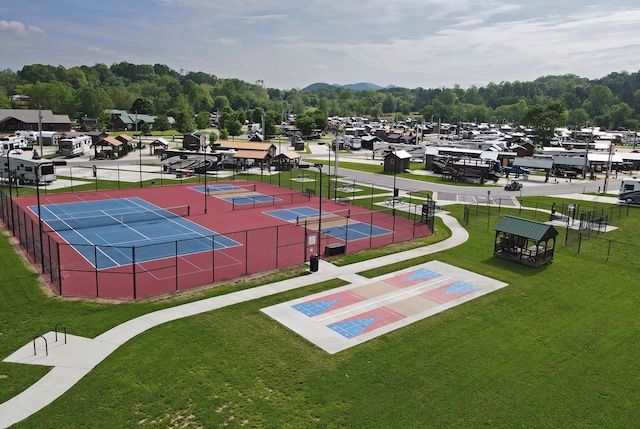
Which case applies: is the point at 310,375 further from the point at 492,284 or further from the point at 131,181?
the point at 131,181

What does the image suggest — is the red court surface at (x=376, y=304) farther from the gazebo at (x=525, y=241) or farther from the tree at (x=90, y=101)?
the tree at (x=90, y=101)

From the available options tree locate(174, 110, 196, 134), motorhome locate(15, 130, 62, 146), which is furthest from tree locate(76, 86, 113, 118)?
motorhome locate(15, 130, 62, 146)

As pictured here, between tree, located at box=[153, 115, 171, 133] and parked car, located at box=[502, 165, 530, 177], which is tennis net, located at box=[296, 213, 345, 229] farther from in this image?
tree, located at box=[153, 115, 171, 133]

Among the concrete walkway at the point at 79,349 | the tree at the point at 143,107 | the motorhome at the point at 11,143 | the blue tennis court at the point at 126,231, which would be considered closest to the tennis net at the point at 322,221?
the blue tennis court at the point at 126,231

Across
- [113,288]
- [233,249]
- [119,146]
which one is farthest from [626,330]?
[119,146]

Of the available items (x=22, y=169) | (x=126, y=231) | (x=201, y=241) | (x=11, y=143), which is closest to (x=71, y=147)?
(x=11, y=143)
